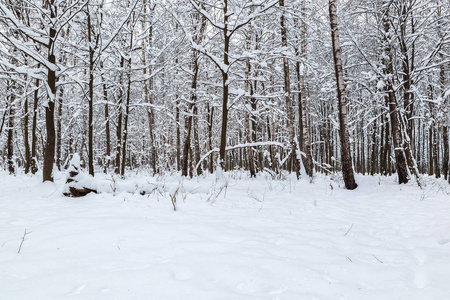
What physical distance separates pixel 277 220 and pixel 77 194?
11.5ft

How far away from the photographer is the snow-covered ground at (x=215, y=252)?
5.23ft

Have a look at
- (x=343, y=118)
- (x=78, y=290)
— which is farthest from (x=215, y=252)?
(x=343, y=118)

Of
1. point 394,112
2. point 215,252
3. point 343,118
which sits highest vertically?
point 394,112

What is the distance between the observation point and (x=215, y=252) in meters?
2.15

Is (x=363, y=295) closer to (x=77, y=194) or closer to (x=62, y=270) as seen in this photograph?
(x=62, y=270)

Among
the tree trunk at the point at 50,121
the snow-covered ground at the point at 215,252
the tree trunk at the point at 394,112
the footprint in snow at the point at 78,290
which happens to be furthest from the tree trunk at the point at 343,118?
the tree trunk at the point at 50,121

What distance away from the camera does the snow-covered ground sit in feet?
A: 5.23

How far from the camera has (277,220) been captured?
11.2ft

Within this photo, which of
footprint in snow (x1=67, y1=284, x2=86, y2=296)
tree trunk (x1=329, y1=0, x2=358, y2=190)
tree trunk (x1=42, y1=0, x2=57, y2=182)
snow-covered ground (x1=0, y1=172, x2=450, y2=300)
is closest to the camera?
footprint in snow (x1=67, y1=284, x2=86, y2=296)

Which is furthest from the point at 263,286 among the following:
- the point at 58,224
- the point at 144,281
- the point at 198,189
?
the point at 198,189

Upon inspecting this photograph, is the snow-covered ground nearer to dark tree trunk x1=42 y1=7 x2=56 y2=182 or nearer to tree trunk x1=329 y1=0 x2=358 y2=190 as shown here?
dark tree trunk x1=42 y1=7 x2=56 y2=182

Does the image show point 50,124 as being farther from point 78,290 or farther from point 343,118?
point 343,118

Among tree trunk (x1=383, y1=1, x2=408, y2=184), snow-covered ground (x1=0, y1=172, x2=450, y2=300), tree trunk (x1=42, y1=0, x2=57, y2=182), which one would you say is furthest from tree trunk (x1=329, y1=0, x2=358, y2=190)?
tree trunk (x1=42, y1=0, x2=57, y2=182)

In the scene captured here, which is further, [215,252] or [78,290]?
[215,252]
